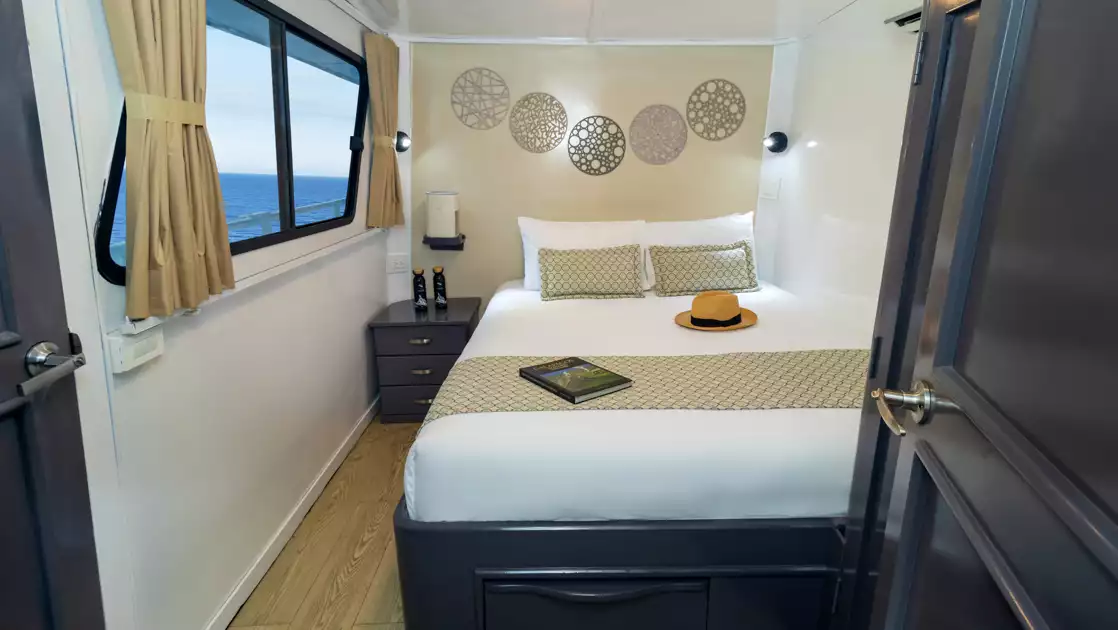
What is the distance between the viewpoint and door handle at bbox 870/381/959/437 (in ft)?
2.96

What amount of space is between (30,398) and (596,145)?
3038 mm

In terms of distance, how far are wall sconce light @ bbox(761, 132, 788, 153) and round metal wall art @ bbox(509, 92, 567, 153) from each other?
1.17 m

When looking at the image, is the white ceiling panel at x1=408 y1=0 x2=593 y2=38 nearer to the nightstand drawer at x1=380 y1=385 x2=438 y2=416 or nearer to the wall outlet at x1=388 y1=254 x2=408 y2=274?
the wall outlet at x1=388 y1=254 x2=408 y2=274

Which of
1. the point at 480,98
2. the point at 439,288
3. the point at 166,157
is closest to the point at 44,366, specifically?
the point at 166,157

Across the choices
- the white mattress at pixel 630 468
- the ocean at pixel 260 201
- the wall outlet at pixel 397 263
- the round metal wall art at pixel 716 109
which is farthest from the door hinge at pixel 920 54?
the wall outlet at pixel 397 263

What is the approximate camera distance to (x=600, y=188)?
3697mm

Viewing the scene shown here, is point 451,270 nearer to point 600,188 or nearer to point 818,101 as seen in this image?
point 600,188

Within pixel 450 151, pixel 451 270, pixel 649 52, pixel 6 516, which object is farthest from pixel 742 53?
pixel 6 516

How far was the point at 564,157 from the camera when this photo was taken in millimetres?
3646

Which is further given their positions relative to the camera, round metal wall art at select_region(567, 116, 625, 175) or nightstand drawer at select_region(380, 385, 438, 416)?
round metal wall art at select_region(567, 116, 625, 175)

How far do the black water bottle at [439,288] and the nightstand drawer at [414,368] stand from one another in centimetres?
38

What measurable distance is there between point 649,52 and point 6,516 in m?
3.43

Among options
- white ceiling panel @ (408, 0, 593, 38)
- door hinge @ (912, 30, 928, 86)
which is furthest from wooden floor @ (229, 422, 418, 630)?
white ceiling panel @ (408, 0, 593, 38)

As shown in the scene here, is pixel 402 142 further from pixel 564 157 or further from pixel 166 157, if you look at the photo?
pixel 166 157
